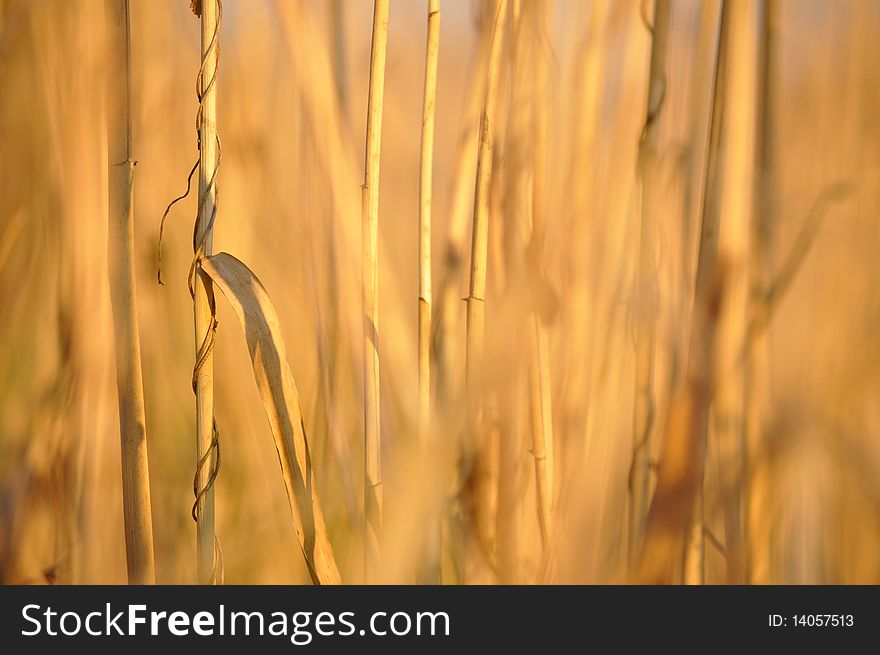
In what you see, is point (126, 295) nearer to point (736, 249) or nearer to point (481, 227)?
point (481, 227)

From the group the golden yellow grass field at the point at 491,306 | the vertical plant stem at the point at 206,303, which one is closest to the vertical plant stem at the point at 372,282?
the golden yellow grass field at the point at 491,306

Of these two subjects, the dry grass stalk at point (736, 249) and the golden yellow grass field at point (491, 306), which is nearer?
the dry grass stalk at point (736, 249)

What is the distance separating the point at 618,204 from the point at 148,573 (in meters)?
0.50

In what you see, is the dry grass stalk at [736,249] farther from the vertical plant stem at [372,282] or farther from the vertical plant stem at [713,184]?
the vertical plant stem at [372,282]

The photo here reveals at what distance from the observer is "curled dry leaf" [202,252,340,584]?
1.65 ft

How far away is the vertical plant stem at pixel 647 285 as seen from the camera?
21.5 inches

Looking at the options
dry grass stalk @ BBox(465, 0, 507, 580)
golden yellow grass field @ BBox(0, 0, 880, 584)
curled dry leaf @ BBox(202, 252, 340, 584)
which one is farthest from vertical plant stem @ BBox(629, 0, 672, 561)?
curled dry leaf @ BBox(202, 252, 340, 584)

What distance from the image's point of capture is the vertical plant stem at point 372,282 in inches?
21.5

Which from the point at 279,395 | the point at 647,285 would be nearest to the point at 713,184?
the point at 647,285

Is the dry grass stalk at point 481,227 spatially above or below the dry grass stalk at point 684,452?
above

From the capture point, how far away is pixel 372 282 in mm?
576

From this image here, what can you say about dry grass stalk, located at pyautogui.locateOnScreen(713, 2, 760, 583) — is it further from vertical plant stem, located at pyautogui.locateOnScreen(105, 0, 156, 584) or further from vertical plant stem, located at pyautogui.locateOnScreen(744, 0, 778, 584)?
vertical plant stem, located at pyautogui.locateOnScreen(105, 0, 156, 584)

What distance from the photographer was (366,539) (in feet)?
2.00

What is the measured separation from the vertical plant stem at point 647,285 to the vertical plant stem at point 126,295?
38cm
